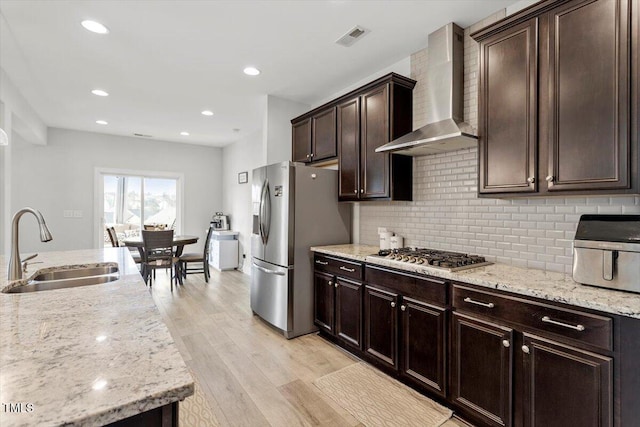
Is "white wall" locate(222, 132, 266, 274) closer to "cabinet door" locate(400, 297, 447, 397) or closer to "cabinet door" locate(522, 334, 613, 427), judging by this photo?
"cabinet door" locate(400, 297, 447, 397)

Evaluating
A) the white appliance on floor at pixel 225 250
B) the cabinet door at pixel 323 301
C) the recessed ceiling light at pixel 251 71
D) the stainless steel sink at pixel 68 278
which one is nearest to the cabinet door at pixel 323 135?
the recessed ceiling light at pixel 251 71

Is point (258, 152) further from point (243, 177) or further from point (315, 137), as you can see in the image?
point (315, 137)

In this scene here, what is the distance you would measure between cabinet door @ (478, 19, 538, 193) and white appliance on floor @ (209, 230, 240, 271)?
5.28m

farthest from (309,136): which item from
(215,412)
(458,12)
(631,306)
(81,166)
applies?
(81,166)

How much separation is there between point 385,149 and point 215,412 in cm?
232

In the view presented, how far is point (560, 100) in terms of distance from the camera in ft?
5.94

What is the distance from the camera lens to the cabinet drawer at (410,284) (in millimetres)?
2080

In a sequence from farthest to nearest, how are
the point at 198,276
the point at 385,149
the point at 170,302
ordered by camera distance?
the point at 198,276, the point at 170,302, the point at 385,149

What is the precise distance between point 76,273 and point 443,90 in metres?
3.06

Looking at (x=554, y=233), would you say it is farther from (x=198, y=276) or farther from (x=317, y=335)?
(x=198, y=276)

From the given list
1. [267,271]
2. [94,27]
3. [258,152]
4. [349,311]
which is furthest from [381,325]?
[258,152]

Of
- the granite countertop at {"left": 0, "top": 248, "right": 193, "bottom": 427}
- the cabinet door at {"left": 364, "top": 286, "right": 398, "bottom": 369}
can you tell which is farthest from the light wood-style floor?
the granite countertop at {"left": 0, "top": 248, "right": 193, "bottom": 427}

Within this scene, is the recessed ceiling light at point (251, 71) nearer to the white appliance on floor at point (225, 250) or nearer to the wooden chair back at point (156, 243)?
the wooden chair back at point (156, 243)

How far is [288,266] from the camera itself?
10.7 ft
